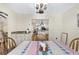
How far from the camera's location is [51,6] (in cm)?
163

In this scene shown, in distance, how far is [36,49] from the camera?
1.64 metres

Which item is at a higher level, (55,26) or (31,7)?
(31,7)

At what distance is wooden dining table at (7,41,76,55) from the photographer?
162 centimetres

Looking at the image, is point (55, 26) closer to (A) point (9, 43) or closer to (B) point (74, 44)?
(B) point (74, 44)

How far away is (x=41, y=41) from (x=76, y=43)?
506 millimetres

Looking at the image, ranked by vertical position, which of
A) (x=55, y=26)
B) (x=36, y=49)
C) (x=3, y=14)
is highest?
(x=3, y=14)

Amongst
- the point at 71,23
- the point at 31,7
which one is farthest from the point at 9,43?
the point at 71,23

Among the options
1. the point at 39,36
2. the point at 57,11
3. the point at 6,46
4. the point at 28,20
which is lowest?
the point at 6,46

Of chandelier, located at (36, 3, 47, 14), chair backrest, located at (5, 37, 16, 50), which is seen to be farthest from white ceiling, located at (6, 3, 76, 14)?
chair backrest, located at (5, 37, 16, 50)

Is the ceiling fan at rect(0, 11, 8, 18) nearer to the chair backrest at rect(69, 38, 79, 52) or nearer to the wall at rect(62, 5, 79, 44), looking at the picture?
the wall at rect(62, 5, 79, 44)

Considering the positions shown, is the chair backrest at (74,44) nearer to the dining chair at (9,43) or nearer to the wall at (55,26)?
the wall at (55,26)
